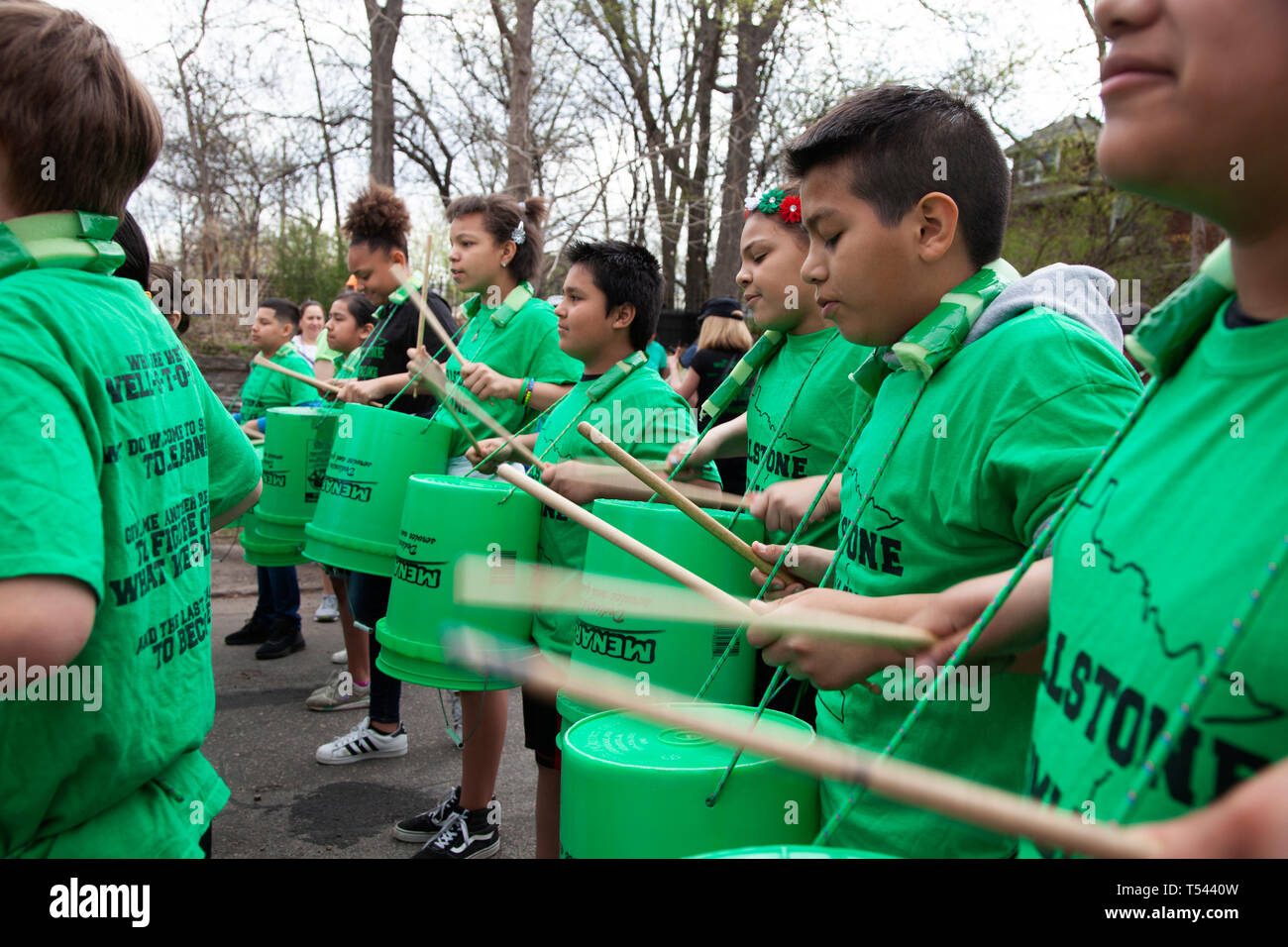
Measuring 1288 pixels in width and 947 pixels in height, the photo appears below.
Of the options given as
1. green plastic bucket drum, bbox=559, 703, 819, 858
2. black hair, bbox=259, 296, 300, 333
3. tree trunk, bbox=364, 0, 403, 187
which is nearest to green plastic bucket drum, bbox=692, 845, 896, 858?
green plastic bucket drum, bbox=559, 703, 819, 858

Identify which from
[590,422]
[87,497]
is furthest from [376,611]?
[87,497]

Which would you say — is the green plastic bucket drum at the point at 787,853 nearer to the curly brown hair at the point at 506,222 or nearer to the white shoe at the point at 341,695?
the curly brown hair at the point at 506,222

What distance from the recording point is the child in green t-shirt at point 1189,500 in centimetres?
70

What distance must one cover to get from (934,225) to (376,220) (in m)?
3.50

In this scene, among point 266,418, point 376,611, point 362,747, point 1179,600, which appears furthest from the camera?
point 266,418

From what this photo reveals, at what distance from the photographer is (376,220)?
4.48 metres

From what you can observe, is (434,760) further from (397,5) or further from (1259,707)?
(397,5)

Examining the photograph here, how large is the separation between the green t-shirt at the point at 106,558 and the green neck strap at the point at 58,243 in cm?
2

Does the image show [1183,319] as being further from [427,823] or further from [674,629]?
[427,823]

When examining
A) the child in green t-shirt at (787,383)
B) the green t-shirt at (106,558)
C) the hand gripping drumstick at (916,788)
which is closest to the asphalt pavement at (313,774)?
the child in green t-shirt at (787,383)

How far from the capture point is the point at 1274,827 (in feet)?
1.80

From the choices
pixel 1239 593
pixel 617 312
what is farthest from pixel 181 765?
pixel 617 312

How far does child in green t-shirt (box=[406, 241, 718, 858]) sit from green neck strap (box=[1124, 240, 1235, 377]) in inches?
71.1

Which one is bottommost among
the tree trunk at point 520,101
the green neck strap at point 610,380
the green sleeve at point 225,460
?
the green sleeve at point 225,460
